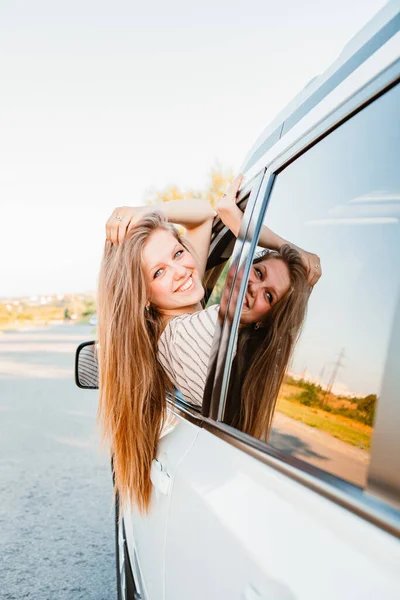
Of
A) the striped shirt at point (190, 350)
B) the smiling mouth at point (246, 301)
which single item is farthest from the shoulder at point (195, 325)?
the smiling mouth at point (246, 301)

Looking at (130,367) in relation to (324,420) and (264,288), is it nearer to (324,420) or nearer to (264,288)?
(264,288)

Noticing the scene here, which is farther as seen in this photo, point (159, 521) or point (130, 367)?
point (130, 367)

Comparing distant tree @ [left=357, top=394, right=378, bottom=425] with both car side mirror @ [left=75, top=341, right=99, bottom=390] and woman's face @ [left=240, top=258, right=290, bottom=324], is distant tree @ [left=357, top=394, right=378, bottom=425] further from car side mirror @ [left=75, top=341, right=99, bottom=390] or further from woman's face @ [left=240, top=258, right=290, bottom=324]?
car side mirror @ [left=75, top=341, right=99, bottom=390]

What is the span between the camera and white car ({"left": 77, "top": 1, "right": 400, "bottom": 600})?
42.4 inches

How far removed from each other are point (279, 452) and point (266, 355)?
347 millimetres

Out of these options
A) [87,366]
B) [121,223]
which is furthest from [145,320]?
[87,366]

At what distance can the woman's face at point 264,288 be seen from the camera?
5.83ft

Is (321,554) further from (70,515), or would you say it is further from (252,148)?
(70,515)

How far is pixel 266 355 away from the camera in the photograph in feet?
5.85

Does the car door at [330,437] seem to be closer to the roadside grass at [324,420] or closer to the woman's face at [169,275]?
the roadside grass at [324,420]

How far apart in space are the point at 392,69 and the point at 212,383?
1.10 m

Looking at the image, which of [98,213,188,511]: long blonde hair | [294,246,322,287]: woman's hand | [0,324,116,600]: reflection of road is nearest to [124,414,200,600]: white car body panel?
[98,213,188,511]: long blonde hair

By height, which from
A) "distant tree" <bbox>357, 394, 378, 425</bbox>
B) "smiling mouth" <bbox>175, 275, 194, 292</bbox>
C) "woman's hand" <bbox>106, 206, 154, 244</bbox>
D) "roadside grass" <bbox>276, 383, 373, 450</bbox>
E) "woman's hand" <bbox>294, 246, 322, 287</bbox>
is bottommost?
"roadside grass" <bbox>276, 383, 373, 450</bbox>

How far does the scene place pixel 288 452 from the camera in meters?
1.44
